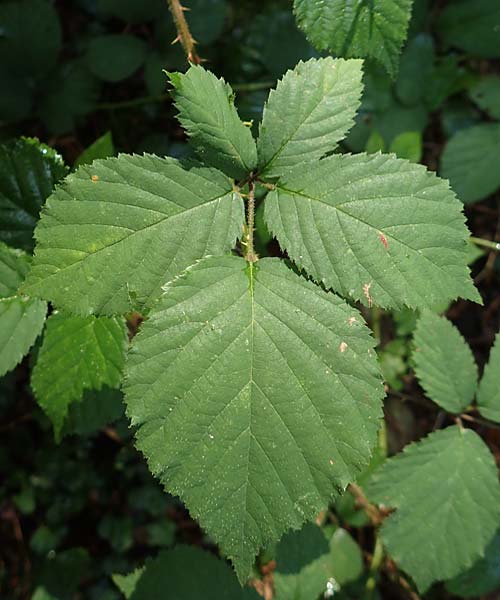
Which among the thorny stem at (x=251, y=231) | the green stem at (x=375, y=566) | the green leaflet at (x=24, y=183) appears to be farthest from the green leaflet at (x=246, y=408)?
the green stem at (x=375, y=566)

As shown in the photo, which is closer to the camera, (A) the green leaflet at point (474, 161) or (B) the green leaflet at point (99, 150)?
(B) the green leaflet at point (99, 150)

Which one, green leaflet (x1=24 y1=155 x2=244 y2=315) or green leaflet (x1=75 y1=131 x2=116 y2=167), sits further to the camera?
green leaflet (x1=75 y1=131 x2=116 y2=167)

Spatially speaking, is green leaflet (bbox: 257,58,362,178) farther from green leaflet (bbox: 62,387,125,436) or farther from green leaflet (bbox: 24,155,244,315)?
green leaflet (bbox: 62,387,125,436)

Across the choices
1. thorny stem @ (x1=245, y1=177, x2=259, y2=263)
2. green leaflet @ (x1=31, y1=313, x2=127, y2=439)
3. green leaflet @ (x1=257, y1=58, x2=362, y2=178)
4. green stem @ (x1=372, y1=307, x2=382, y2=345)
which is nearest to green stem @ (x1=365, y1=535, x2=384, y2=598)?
green stem @ (x1=372, y1=307, x2=382, y2=345)

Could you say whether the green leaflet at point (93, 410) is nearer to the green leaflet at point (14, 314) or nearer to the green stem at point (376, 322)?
the green leaflet at point (14, 314)

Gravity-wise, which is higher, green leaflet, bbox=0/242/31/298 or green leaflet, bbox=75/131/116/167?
green leaflet, bbox=75/131/116/167

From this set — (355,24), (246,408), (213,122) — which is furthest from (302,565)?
(355,24)

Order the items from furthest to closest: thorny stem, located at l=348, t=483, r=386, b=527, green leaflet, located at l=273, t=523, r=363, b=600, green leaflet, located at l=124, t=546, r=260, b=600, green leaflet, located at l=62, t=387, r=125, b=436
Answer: thorny stem, located at l=348, t=483, r=386, b=527, green leaflet, located at l=273, t=523, r=363, b=600, green leaflet, located at l=124, t=546, r=260, b=600, green leaflet, located at l=62, t=387, r=125, b=436
